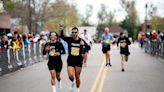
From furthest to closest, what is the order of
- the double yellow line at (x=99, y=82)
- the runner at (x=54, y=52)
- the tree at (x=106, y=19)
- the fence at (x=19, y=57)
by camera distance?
the tree at (x=106, y=19) < the fence at (x=19, y=57) < the double yellow line at (x=99, y=82) < the runner at (x=54, y=52)

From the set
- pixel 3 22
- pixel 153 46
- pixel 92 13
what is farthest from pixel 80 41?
pixel 92 13

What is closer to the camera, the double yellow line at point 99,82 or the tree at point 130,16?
the double yellow line at point 99,82

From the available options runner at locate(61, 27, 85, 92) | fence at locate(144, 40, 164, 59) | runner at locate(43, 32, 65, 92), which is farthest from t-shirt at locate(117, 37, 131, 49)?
fence at locate(144, 40, 164, 59)

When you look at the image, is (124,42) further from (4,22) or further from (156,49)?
(4,22)

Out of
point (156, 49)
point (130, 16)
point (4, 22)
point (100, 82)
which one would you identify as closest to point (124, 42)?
point (100, 82)

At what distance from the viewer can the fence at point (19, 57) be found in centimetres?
2269

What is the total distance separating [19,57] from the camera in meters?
26.2

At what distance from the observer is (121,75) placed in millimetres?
20906

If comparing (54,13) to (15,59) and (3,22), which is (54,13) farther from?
(15,59)

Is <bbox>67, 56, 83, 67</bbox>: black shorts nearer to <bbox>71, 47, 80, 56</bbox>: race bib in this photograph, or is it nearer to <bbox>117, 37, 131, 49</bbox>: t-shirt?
<bbox>71, 47, 80, 56</bbox>: race bib

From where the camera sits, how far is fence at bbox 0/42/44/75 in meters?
22.7

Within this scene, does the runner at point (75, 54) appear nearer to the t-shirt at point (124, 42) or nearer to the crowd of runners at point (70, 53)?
the crowd of runners at point (70, 53)

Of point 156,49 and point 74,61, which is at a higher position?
point 74,61

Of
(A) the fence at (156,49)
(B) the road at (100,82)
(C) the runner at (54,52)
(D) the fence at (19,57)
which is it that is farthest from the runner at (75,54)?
(A) the fence at (156,49)
